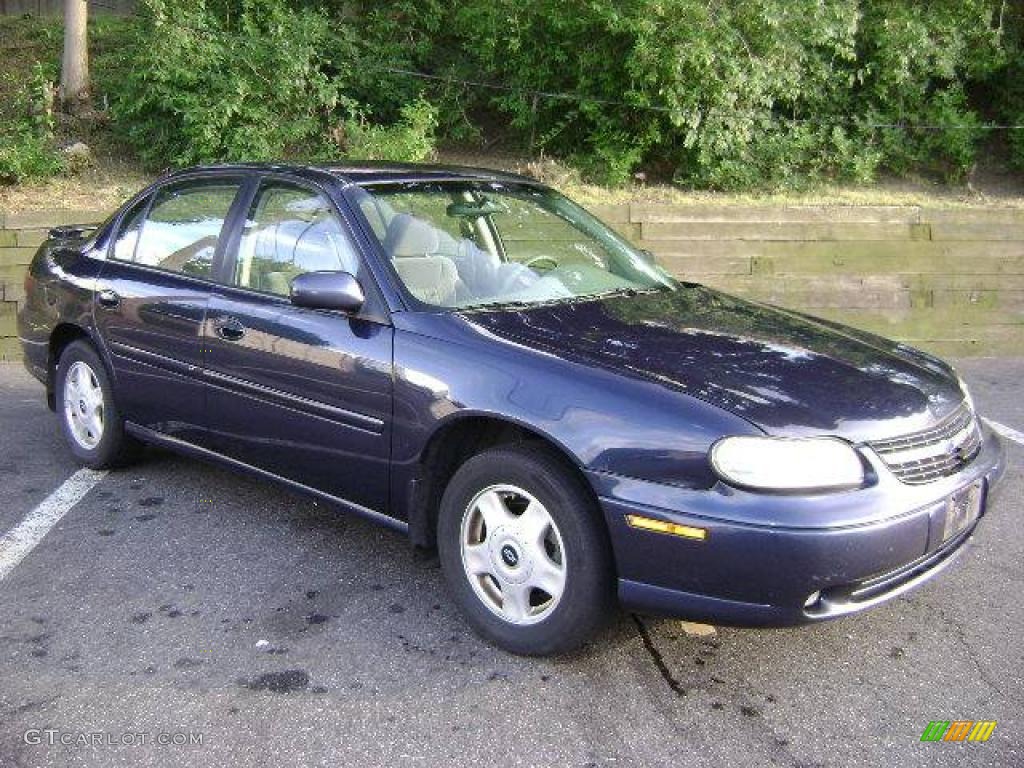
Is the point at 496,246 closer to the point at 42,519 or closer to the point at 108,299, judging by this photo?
the point at 108,299

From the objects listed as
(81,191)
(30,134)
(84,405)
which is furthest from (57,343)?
(30,134)

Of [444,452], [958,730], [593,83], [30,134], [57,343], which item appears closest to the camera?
[958,730]

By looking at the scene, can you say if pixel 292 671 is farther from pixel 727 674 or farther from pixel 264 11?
pixel 264 11

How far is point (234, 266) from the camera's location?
4.23m

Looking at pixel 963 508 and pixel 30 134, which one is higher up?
pixel 30 134

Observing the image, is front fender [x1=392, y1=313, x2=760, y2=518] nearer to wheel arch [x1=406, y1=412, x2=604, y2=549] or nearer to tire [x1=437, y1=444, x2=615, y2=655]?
wheel arch [x1=406, y1=412, x2=604, y2=549]

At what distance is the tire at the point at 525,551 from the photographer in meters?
3.08

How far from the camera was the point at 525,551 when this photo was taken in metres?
3.23

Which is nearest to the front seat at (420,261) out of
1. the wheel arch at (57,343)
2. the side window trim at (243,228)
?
the side window trim at (243,228)

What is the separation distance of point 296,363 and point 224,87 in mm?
5630

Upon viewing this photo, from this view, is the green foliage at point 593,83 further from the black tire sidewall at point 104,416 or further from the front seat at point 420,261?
the front seat at point 420,261

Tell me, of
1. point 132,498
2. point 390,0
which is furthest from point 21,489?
point 390,0

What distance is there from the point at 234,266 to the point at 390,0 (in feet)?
21.9

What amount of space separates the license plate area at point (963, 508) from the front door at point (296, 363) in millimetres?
1812
